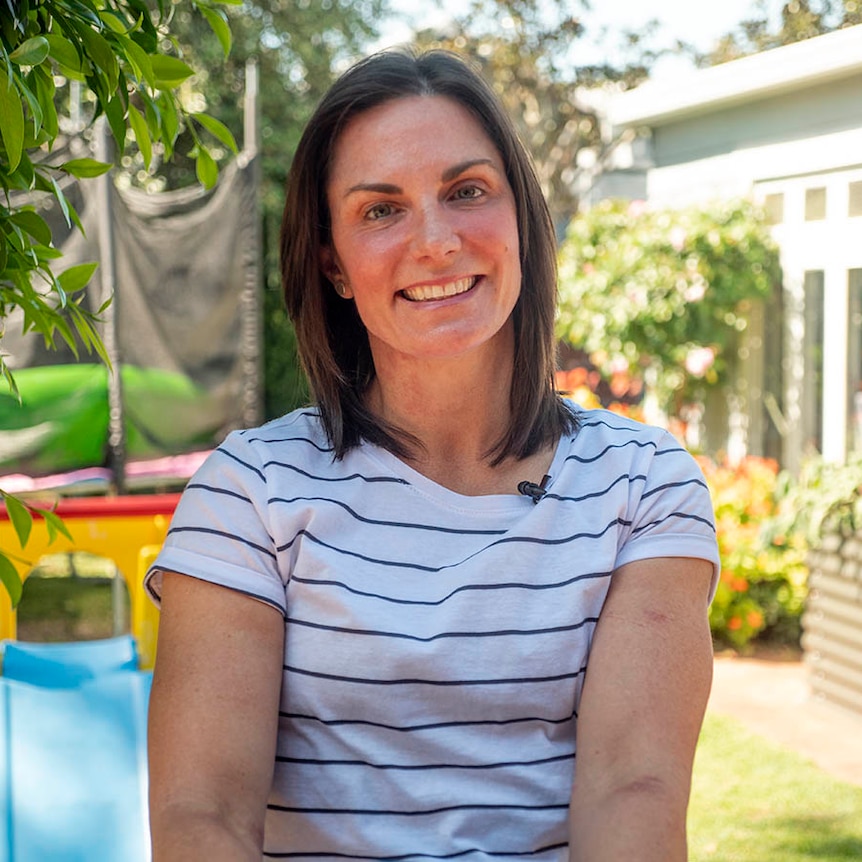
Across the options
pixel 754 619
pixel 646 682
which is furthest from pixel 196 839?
pixel 754 619

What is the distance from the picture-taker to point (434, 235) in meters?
1.72

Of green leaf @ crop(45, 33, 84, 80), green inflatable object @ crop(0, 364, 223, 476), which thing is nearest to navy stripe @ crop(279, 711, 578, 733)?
green leaf @ crop(45, 33, 84, 80)

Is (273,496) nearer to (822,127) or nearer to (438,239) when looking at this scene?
(438,239)

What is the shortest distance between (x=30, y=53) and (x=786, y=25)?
9409mm

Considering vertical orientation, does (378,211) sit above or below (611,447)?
above

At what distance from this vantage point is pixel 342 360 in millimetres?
1995

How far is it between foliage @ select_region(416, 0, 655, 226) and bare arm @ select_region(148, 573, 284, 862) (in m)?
15.5

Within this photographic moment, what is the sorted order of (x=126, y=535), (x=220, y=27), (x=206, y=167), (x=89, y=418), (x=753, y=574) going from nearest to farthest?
(x=220, y=27), (x=206, y=167), (x=126, y=535), (x=753, y=574), (x=89, y=418)

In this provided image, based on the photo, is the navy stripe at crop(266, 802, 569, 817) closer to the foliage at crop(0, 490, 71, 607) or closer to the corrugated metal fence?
the foliage at crop(0, 490, 71, 607)

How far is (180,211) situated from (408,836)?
7.39 metres

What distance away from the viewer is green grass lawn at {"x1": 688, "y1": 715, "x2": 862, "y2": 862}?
149 inches

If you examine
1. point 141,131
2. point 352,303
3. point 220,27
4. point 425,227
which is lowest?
point 352,303

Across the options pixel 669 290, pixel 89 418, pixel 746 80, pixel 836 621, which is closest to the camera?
pixel 836 621

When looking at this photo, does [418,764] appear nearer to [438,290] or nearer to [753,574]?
[438,290]
